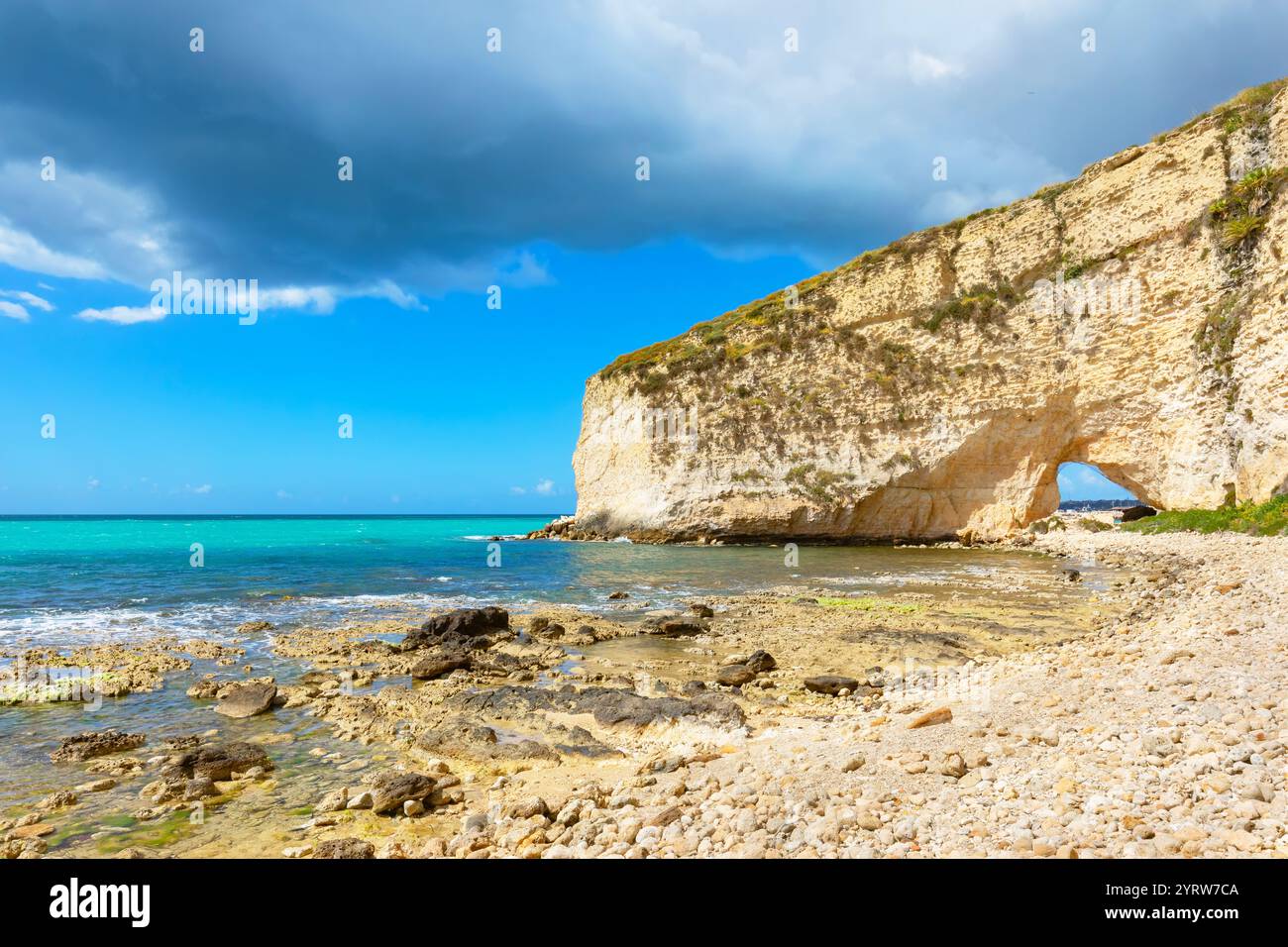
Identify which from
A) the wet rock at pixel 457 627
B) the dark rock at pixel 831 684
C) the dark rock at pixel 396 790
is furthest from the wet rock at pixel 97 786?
the dark rock at pixel 831 684

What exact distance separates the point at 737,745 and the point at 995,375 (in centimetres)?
4371

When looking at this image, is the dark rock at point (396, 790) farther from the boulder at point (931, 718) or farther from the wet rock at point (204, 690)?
the wet rock at point (204, 690)

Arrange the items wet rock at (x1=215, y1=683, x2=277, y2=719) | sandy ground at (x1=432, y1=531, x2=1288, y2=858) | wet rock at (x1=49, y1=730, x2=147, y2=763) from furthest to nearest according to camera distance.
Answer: wet rock at (x1=215, y1=683, x2=277, y2=719)
wet rock at (x1=49, y1=730, x2=147, y2=763)
sandy ground at (x1=432, y1=531, x2=1288, y2=858)

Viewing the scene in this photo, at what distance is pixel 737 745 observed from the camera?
6.88 m

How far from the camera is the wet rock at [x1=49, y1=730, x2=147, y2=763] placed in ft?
23.7

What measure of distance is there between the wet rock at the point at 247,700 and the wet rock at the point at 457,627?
393 centimetres

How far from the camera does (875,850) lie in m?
3.69

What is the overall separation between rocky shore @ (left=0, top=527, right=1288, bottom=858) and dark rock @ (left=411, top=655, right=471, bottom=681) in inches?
1.8

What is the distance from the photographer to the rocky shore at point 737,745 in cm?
395

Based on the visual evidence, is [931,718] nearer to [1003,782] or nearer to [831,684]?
[1003,782]

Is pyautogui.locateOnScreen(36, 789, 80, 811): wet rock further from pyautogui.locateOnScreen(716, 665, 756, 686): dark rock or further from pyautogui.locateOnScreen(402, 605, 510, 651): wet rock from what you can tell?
pyautogui.locateOnScreen(716, 665, 756, 686): dark rock

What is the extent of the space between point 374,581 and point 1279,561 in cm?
2888

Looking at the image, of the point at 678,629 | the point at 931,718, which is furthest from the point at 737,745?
the point at 678,629

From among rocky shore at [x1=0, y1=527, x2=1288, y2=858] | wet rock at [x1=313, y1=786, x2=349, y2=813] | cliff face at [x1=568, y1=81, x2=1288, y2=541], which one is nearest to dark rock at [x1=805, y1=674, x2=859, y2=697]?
rocky shore at [x1=0, y1=527, x2=1288, y2=858]
